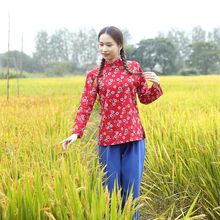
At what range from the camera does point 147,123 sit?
159 inches

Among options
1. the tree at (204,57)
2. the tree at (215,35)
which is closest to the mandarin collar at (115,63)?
the tree at (204,57)

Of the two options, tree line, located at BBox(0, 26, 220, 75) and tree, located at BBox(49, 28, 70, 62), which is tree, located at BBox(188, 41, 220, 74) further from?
tree, located at BBox(49, 28, 70, 62)

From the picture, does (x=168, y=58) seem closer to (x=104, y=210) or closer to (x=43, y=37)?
(x=43, y=37)

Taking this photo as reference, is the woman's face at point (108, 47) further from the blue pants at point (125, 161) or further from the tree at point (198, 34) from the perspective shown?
the tree at point (198, 34)

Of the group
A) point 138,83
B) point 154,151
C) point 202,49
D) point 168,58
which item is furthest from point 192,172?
point 202,49

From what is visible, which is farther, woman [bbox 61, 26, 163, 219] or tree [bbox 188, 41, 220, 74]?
tree [bbox 188, 41, 220, 74]

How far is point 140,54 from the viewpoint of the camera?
38969 millimetres

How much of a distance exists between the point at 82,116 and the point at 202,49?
1662 inches

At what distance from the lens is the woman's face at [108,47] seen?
2229 millimetres

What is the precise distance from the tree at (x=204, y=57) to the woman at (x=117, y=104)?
4148 cm

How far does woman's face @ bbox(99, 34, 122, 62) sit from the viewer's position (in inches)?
87.7

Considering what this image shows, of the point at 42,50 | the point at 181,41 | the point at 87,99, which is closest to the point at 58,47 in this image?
the point at 42,50

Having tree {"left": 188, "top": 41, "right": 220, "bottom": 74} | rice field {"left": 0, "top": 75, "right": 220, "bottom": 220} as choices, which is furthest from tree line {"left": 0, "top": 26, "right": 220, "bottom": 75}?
rice field {"left": 0, "top": 75, "right": 220, "bottom": 220}

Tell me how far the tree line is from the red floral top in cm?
2004
